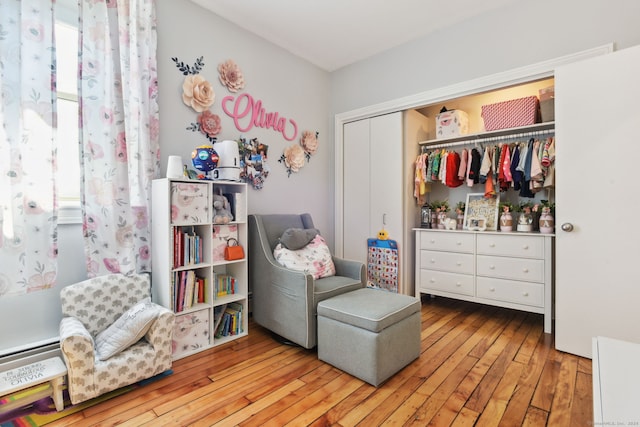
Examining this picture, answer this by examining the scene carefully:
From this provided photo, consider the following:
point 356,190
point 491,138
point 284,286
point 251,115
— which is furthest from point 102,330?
point 491,138

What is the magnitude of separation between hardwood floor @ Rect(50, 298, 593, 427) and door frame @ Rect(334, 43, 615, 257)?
1.90 m

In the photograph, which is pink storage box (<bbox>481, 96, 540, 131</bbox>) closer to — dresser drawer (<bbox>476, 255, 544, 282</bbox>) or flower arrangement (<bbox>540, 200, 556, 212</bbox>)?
flower arrangement (<bbox>540, 200, 556, 212</bbox>)

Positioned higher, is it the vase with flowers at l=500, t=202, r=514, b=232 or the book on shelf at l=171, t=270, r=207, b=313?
the vase with flowers at l=500, t=202, r=514, b=232

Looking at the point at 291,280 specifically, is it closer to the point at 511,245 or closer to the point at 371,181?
the point at 371,181

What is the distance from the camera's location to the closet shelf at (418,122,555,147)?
2816mm

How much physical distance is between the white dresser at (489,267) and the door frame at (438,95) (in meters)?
1.03

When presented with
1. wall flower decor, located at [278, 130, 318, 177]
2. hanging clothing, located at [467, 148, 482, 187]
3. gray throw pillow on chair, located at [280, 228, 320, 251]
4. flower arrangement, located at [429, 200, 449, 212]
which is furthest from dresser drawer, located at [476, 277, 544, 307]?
wall flower decor, located at [278, 130, 318, 177]

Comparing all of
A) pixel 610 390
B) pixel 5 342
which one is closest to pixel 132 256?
pixel 5 342

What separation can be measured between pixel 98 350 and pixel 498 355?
2.59 meters

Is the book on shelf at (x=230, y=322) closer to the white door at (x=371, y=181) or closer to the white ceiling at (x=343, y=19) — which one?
the white door at (x=371, y=181)

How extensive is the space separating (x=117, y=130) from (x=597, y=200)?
3248 mm

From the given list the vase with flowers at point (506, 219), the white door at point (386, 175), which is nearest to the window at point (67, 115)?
the white door at point (386, 175)

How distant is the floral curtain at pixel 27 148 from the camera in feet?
5.65

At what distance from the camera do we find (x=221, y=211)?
8.05 feet
